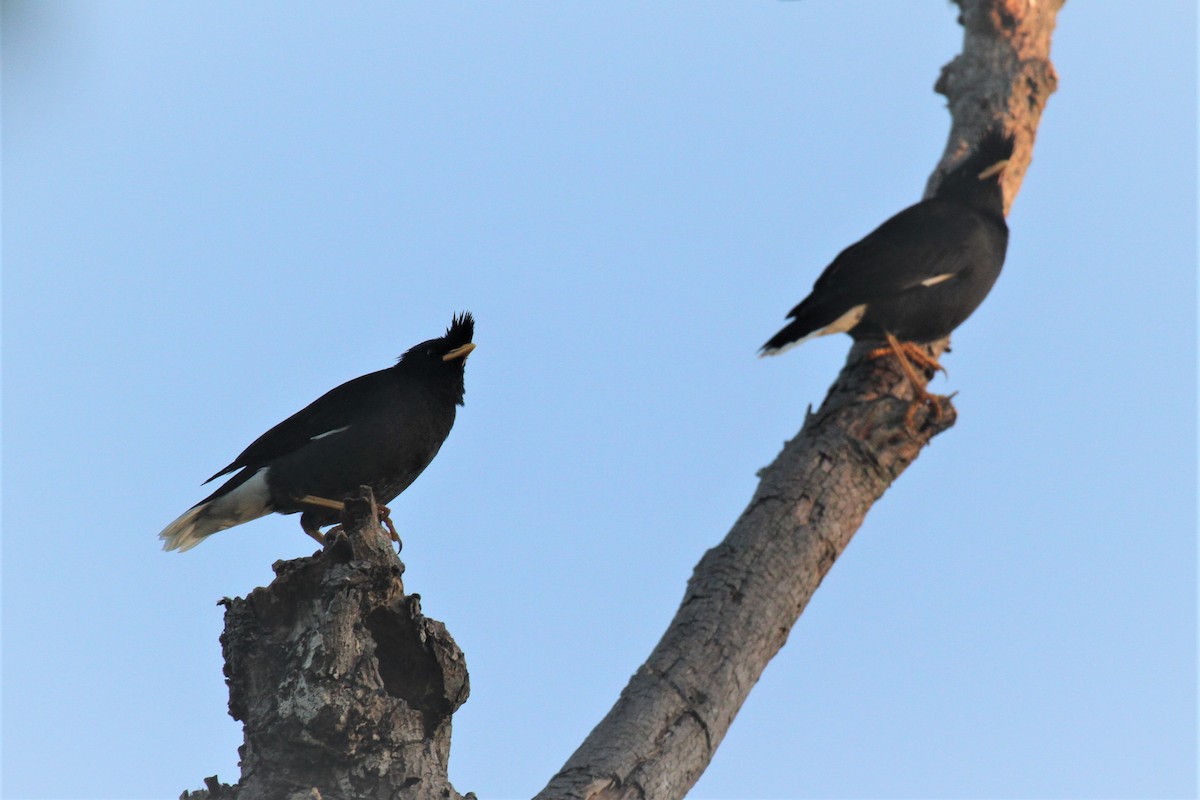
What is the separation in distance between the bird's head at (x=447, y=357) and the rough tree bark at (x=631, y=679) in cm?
186

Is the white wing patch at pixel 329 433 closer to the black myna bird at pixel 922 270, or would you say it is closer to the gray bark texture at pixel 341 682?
the gray bark texture at pixel 341 682

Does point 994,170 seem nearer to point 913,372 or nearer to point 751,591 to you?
point 913,372

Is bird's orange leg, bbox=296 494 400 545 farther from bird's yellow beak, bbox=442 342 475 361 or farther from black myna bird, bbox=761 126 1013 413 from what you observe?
black myna bird, bbox=761 126 1013 413

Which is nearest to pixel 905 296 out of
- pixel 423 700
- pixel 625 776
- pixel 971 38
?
pixel 971 38

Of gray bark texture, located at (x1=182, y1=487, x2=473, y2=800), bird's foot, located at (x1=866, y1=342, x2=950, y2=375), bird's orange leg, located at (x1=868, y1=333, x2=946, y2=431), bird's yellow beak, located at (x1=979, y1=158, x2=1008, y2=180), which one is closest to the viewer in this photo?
gray bark texture, located at (x1=182, y1=487, x2=473, y2=800)

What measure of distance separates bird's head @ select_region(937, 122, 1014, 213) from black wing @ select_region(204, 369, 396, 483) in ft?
12.6

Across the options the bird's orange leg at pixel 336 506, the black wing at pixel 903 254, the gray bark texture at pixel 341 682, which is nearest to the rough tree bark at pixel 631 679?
the gray bark texture at pixel 341 682

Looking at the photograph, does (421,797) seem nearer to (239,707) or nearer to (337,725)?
(337,725)

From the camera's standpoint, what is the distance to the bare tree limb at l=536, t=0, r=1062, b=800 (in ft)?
14.8

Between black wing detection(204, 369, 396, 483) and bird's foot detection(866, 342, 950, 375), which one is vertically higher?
bird's foot detection(866, 342, 950, 375)

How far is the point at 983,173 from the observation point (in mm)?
7934

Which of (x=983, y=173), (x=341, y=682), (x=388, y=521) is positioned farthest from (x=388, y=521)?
(x=983, y=173)

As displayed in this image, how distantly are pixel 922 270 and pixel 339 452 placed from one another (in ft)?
11.9

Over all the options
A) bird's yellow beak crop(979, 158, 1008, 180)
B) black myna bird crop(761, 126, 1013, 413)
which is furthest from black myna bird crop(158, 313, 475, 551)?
bird's yellow beak crop(979, 158, 1008, 180)
